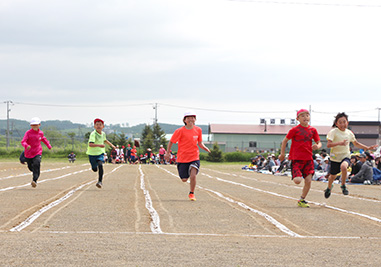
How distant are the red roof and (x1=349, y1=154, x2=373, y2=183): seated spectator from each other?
91372mm

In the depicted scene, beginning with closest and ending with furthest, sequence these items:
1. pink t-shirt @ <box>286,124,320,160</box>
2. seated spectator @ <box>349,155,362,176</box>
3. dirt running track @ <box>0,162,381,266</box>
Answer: dirt running track @ <box>0,162,381,266</box>, pink t-shirt @ <box>286,124,320,160</box>, seated spectator @ <box>349,155,362,176</box>

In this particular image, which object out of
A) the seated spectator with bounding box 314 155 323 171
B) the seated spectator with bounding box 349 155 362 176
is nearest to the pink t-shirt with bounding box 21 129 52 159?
the seated spectator with bounding box 349 155 362 176

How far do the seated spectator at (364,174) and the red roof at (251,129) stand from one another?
300 ft

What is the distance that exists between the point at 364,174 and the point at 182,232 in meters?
17.1

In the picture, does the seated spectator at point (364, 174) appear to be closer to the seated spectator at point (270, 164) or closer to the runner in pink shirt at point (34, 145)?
the seated spectator at point (270, 164)

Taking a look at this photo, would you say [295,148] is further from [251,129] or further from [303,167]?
[251,129]

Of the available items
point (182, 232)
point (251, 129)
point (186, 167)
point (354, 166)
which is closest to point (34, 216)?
point (182, 232)

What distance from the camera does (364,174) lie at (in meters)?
23.3

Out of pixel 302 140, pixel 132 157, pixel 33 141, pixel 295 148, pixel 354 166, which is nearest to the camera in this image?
pixel 302 140

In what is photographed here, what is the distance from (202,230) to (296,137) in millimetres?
4544

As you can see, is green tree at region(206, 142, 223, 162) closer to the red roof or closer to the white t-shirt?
the red roof

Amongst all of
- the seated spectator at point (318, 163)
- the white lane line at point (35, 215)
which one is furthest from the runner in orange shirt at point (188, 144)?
the seated spectator at point (318, 163)

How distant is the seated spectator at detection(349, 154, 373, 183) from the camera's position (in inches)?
912

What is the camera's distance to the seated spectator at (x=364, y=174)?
23156 millimetres
